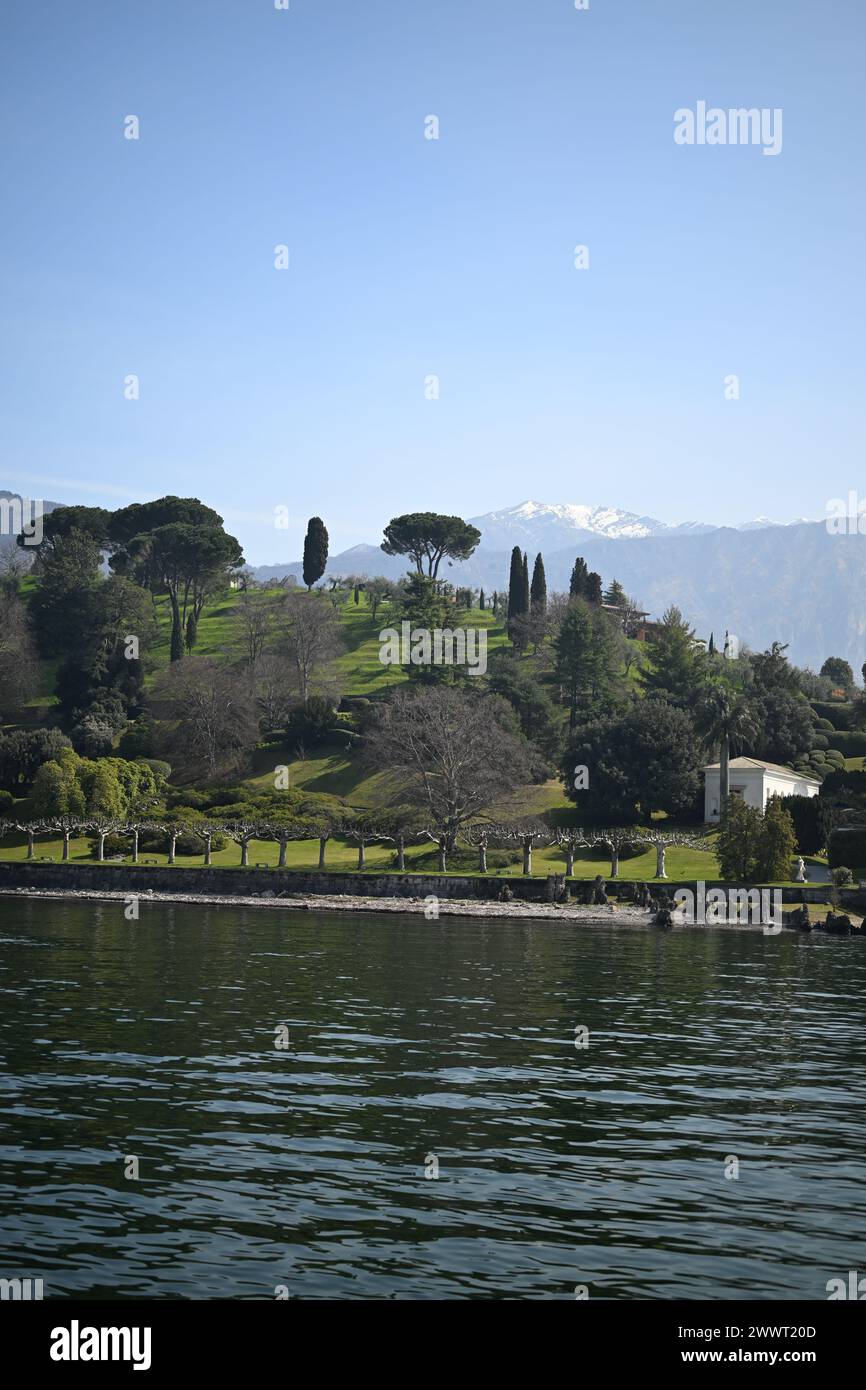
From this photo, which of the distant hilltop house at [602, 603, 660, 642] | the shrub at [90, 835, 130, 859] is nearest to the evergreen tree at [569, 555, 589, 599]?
the distant hilltop house at [602, 603, 660, 642]

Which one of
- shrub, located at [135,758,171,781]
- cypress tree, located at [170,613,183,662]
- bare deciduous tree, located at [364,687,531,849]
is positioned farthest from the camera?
cypress tree, located at [170,613,183,662]

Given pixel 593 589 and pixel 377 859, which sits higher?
pixel 593 589

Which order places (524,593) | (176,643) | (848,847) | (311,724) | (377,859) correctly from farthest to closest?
(524,593)
(176,643)
(311,724)
(377,859)
(848,847)

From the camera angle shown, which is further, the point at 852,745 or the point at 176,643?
the point at 176,643

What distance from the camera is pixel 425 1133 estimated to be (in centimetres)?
2141

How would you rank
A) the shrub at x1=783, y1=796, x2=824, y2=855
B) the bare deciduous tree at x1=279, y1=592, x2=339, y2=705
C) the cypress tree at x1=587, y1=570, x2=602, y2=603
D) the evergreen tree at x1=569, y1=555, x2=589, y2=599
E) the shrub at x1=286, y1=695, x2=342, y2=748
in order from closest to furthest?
the shrub at x1=783, y1=796, x2=824, y2=855
the shrub at x1=286, y1=695, x2=342, y2=748
the bare deciduous tree at x1=279, y1=592, x2=339, y2=705
the evergreen tree at x1=569, y1=555, x2=589, y2=599
the cypress tree at x1=587, y1=570, x2=602, y2=603

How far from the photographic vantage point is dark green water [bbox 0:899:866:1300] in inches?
600

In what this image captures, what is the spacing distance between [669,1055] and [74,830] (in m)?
72.3

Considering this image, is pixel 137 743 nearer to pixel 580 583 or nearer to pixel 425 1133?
pixel 580 583

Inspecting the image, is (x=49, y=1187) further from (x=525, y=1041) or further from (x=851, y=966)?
(x=851, y=966)

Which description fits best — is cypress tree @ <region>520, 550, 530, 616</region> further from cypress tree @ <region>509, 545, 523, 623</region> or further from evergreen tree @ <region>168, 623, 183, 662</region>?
evergreen tree @ <region>168, 623, 183, 662</region>

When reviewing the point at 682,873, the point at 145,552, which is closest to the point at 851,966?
the point at 682,873

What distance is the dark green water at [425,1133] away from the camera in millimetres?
15250

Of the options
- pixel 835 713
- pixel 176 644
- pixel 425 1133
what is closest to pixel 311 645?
pixel 176 644
